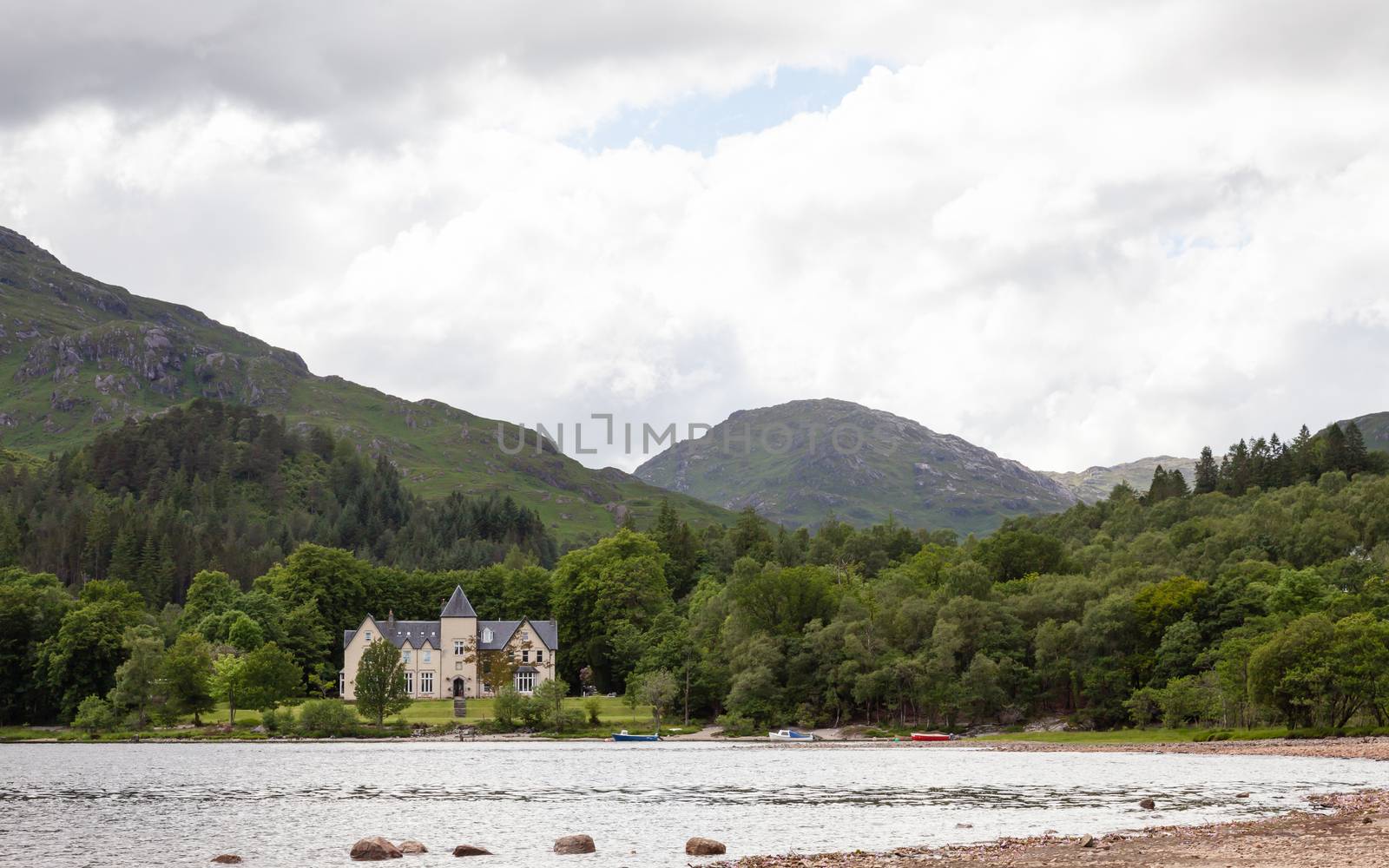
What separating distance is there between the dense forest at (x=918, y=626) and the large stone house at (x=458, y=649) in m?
3.61

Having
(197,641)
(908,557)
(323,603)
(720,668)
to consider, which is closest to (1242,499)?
(908,557)

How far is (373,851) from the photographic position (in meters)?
38.6

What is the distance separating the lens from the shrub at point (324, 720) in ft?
370

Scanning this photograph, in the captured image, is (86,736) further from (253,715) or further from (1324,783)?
(1324,783)

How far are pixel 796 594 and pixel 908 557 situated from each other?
57278 mm

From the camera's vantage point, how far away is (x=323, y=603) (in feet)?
520

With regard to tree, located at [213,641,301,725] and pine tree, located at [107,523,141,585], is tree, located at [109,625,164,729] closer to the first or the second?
tree, located at [213,641,301,725]

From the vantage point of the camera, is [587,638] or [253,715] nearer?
[253,715]

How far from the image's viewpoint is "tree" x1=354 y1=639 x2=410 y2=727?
11525 centimetres

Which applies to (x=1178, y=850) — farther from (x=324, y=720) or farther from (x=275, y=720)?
(x=275, y=720)

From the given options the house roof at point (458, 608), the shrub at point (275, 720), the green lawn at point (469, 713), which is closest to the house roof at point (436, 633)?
the house roof at point (458, 608)

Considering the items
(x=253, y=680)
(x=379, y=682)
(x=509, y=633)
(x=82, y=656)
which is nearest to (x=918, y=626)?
(x=379, y=682)

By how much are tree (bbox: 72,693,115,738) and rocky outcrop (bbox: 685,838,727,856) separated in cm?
9152

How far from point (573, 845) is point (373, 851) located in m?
6.06
